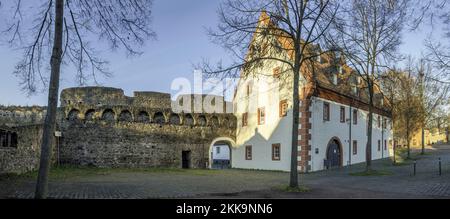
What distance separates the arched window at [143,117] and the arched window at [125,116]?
644 mm

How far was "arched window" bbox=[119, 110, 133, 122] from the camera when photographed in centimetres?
2790

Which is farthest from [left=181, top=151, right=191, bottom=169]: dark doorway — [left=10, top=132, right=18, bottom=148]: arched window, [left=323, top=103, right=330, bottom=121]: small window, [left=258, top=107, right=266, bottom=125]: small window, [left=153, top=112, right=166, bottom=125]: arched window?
[left=10, top=132, right=18, bottom=148]: arched window

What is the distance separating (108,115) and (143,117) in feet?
8.54

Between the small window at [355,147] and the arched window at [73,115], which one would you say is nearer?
the arched window at [73,115]

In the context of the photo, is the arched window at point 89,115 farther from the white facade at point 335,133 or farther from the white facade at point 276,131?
the white facade at point 335,133

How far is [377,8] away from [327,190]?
12.6 metres

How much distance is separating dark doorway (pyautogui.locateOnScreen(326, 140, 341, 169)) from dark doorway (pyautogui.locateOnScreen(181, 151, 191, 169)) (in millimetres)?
10947

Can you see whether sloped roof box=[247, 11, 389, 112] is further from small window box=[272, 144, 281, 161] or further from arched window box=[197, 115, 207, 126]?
arched window box=[197, 115, 207, 126]

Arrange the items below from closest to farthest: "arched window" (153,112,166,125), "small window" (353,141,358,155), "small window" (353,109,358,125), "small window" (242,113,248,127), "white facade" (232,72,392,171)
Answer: "white facade" (232,72,392,171) → "arched window" (153,112,166,125) → "small window" (353,141,358,155) → "small window" (353,109,358,125) → "small window" (242,113,248,127)

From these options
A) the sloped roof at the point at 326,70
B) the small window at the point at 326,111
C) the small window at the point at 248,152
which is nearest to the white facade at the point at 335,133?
the small window at the point at 326,111

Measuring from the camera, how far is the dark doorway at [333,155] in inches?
1052

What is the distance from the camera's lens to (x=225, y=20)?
15266 millimetres

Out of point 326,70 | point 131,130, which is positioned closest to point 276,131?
point 326,70
